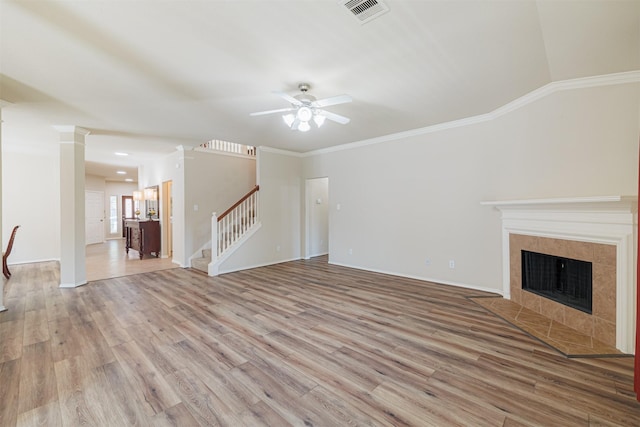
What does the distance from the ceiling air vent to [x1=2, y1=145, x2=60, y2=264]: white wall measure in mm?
8195

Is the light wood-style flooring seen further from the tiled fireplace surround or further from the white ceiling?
the white ceiling

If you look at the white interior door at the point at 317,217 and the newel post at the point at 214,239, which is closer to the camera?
the newel post at the point at 214,239

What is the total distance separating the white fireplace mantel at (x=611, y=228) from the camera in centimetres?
235

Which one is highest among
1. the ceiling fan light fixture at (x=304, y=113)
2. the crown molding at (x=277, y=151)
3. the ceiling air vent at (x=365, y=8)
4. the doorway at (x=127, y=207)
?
the crown molding at (x=277, y=151)

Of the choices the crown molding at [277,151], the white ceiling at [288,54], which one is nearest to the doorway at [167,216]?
the crown molding at [277,151]

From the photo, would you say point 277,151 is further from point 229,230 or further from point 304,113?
point 304,113

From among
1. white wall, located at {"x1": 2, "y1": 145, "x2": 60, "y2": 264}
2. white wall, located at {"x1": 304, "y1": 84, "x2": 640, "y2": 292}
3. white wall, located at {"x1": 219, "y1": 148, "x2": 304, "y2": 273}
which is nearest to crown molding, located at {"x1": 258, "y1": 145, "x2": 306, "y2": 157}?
white wall, located at {"x1": 219, "y1": 148, "x2": 304, "y2": 273}

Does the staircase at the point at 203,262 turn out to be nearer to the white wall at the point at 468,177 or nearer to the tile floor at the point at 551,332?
the white wall at the point at 468,177

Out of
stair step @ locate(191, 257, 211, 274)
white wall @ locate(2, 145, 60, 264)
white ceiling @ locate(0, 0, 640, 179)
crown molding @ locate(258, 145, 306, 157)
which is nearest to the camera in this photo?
white ceiling @ locate(0, 0, 640, 179)

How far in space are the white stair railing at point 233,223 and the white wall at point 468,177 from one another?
180 cm

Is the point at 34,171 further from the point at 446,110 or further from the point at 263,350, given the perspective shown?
the point at 446,110

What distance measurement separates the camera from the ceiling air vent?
178 centimetres

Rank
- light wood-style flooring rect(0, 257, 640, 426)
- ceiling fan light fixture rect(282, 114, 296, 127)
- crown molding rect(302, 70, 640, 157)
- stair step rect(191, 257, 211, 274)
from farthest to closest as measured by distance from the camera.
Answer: stair step rect(191, 257, 211, 274)
ceiling fan light fixture rect(282, 114, 296, 127)
crown molding rect(302, 70, 640, 157)
light wood-style flooring rect(0, 257, 640, 426)

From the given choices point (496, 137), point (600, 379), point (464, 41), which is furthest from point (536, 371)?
point (496, 137)
